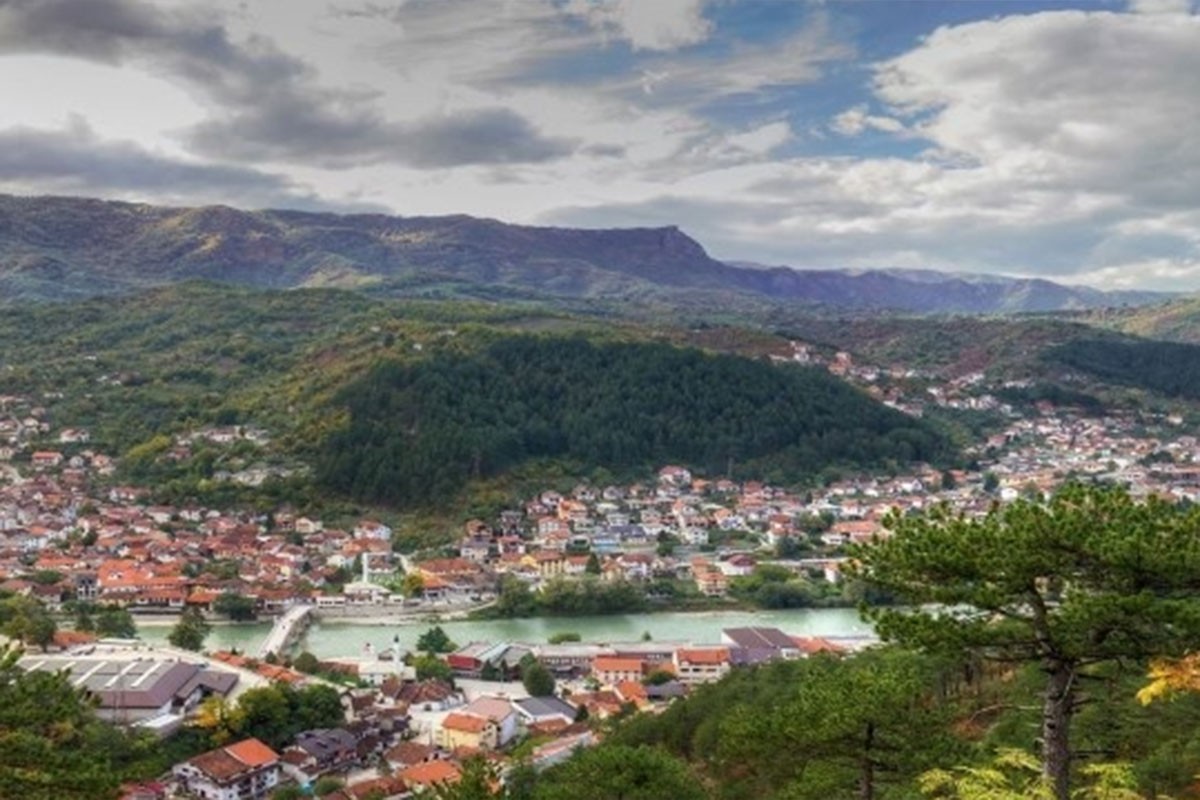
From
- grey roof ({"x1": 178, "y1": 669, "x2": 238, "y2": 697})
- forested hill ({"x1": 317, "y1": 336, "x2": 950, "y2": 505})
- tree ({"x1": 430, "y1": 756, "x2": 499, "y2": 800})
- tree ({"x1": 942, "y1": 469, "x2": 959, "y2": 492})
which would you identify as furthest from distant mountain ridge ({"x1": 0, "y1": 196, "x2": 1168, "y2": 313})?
tree ({"x1": 430, "y1": 756, "x2": 499, "y2": 800})

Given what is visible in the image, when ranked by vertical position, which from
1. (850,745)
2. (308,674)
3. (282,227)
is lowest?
(308,674)

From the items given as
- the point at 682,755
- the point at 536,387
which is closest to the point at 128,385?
the point at 536,387

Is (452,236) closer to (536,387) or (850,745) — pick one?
(536,387)

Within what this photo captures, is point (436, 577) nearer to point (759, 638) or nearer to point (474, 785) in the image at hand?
point (759, 638)

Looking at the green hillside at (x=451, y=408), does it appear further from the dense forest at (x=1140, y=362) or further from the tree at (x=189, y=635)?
the dense forest at (x=1140, y=362)

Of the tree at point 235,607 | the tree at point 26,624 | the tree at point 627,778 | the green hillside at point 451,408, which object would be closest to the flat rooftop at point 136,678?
the tree at point 26,624

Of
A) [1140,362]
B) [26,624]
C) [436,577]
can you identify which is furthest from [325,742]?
[1140,362]

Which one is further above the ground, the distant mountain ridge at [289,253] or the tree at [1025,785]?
the distant mountain ridge at [289,253]
